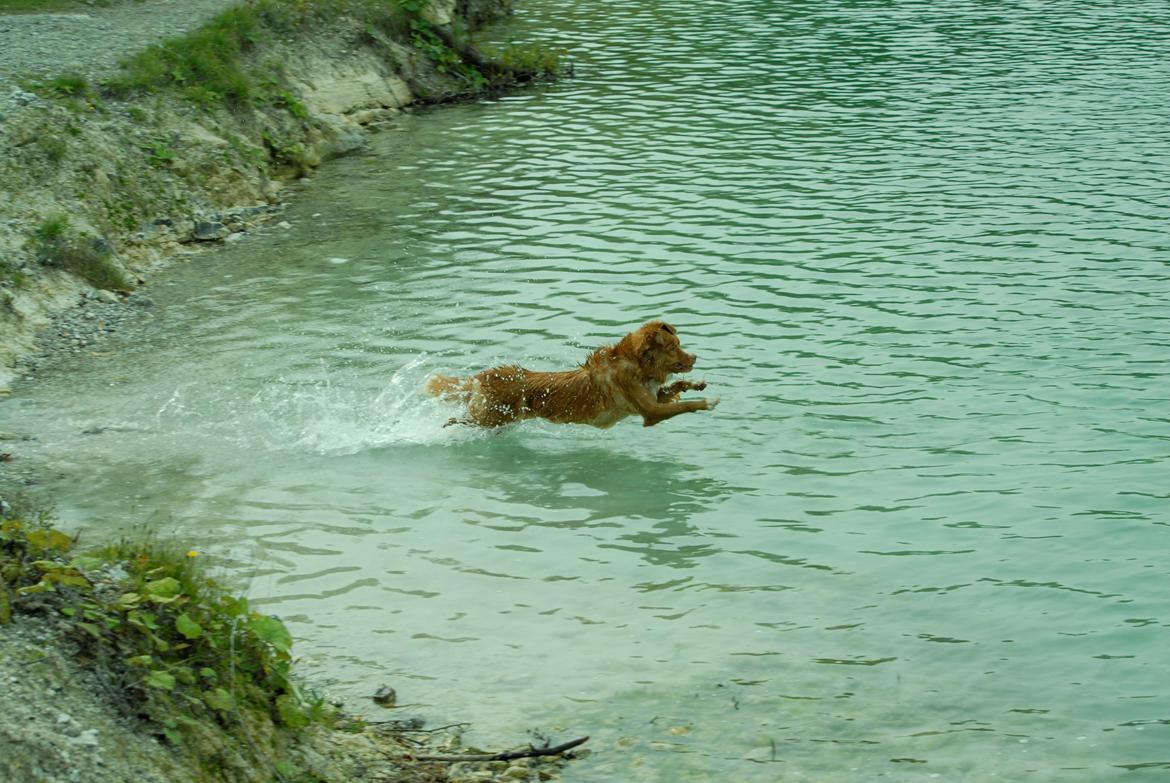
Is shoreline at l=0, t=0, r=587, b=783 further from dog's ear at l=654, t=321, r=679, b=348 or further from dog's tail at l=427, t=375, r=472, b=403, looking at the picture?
dog's ear at l=654, t=321, r=679, b=348

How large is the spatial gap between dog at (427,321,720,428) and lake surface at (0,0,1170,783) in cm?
30

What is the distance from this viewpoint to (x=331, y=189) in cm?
1803

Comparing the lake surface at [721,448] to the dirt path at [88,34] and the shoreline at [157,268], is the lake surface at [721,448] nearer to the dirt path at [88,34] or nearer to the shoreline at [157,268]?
the shoreline at [157,268]

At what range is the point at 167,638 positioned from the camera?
562 centimetres

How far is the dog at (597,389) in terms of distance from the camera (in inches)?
403

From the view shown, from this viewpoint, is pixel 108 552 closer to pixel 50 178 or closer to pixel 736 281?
pixel 736 281

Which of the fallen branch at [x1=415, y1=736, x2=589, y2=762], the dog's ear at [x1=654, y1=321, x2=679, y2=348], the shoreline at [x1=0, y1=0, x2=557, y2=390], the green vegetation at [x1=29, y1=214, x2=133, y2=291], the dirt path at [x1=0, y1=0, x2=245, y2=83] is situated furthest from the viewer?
the dirt path at [x1=0, y1=0, x2=245, y2=83]

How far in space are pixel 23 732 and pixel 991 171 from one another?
15.2 m

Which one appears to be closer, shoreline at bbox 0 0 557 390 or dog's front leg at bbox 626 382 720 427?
dog's front leg at bbox 626 382 720 427

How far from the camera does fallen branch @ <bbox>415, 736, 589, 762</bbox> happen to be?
6.28 m

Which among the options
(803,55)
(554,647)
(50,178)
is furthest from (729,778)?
(803,55)

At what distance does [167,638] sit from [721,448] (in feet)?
18.2

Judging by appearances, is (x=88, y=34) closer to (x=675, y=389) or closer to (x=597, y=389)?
(x=597, y=389)

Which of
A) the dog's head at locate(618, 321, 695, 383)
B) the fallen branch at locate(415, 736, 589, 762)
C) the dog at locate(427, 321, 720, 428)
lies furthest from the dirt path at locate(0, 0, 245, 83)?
the fallen branch at locate(415, 736, 589, 762)
